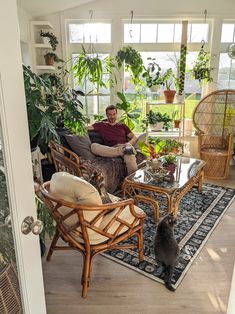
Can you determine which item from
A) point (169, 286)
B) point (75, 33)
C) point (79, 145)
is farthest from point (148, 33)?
point (169, 286)

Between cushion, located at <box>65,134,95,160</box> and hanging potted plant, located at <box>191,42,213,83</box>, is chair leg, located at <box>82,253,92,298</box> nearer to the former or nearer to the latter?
cushion, located at <box>65,134,95,160</box>

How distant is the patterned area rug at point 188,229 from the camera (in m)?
2.06

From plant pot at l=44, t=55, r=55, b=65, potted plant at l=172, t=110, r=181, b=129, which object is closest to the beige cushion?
plant pot at l=44, t=55, r=55, b=65

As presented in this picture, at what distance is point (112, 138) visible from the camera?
3.74 m

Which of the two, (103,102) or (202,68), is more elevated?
(202,68)

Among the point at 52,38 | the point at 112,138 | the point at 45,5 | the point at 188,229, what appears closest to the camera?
the point at 188,229

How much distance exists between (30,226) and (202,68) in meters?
4.02

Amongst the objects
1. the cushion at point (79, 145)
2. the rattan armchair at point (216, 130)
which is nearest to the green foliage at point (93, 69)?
the cushion at point (79, 145)

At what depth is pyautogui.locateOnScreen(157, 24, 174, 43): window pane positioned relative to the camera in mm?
4281

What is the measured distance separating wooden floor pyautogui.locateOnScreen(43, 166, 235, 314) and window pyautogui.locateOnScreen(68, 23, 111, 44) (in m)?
3.45

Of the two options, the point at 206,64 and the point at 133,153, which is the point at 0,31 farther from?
the point at 206,64

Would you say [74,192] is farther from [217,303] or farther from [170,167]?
[170,167]

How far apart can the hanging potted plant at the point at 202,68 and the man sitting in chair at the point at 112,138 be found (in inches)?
60.8

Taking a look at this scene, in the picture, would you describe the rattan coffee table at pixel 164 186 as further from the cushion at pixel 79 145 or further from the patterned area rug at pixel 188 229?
the cushion at pixel 79 145
